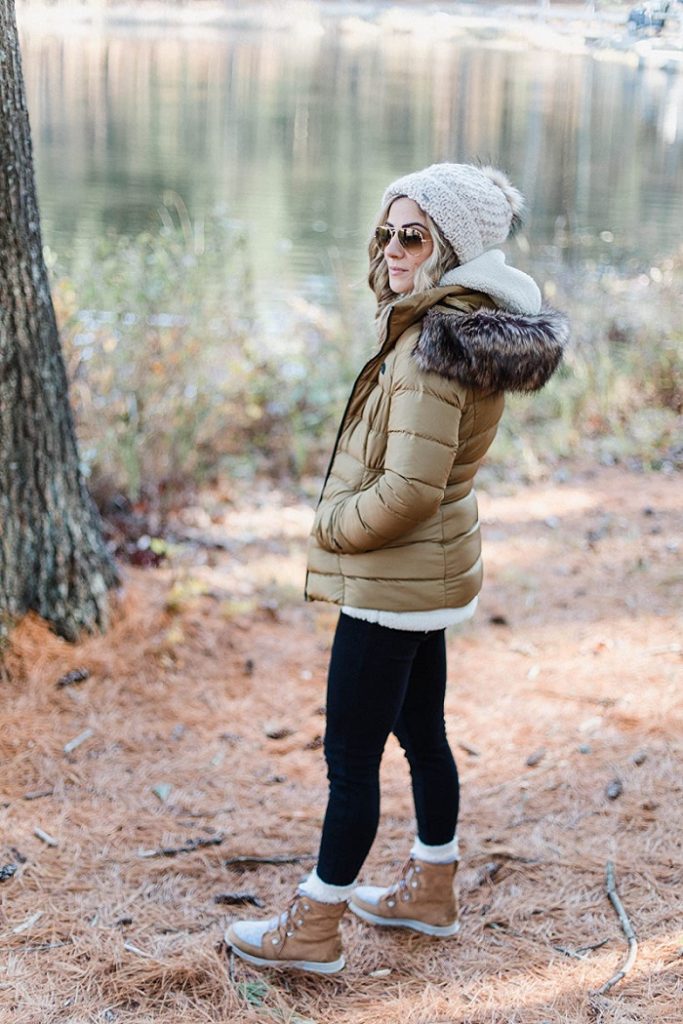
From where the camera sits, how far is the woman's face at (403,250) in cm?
219

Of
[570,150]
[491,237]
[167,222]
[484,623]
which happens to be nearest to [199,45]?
[570,150]

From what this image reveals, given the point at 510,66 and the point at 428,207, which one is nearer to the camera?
the point at 428,207

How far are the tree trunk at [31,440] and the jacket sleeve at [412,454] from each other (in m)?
1.60

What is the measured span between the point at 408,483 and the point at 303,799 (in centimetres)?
154

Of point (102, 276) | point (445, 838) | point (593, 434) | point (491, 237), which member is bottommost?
point (593, 434)

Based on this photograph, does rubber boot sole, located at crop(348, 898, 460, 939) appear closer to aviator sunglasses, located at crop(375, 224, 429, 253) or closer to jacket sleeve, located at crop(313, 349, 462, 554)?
jacket sleeve, located at crop(313, 349, 462, 554)

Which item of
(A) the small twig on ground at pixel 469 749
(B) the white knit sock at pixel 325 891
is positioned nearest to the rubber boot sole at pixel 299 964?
(B) the white knit sock at pixel 325 891

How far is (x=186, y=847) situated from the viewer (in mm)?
2998

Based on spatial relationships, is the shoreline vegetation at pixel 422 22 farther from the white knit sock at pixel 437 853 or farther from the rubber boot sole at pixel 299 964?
the rubber boot sole at pixel 299 964

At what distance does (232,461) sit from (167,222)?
57.6 inches

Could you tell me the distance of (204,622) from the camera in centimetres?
418

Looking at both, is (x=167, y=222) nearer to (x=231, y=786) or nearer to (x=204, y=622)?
(x=204, y=622)

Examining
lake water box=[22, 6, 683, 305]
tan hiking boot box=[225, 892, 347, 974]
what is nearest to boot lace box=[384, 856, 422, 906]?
tan hiking boot box=[225, 892, 347, 974]

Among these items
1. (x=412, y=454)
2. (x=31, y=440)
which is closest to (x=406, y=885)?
(x=412, y=454)
